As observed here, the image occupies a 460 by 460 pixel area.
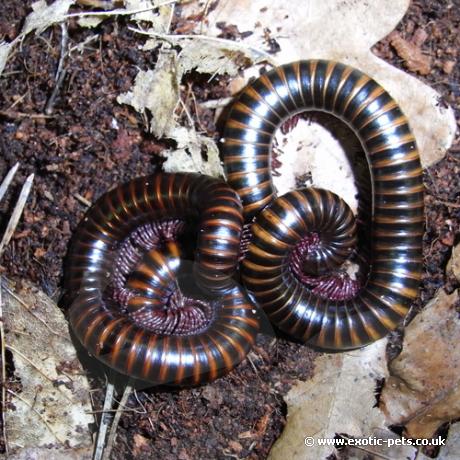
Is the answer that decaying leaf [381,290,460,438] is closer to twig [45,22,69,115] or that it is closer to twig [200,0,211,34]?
twig [200,0,211,34]

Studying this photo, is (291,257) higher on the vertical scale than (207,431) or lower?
higher

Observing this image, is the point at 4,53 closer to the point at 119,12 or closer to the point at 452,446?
the point at 119,12

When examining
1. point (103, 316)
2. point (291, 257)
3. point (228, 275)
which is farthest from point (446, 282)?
point (103, 316)

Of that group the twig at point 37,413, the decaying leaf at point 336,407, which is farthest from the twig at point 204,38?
the twig at point 37,413

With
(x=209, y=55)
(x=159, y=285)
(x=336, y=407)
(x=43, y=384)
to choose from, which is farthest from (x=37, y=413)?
(x=209, y=55)

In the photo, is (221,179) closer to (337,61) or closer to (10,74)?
(337,61)

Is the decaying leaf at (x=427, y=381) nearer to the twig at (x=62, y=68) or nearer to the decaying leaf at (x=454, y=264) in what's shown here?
the decaying leaf at (x=454, y=264)

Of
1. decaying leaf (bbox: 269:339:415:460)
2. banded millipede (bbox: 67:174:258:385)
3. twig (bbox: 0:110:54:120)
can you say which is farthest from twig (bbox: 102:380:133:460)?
twig (bbox: 0:110:54:120)
